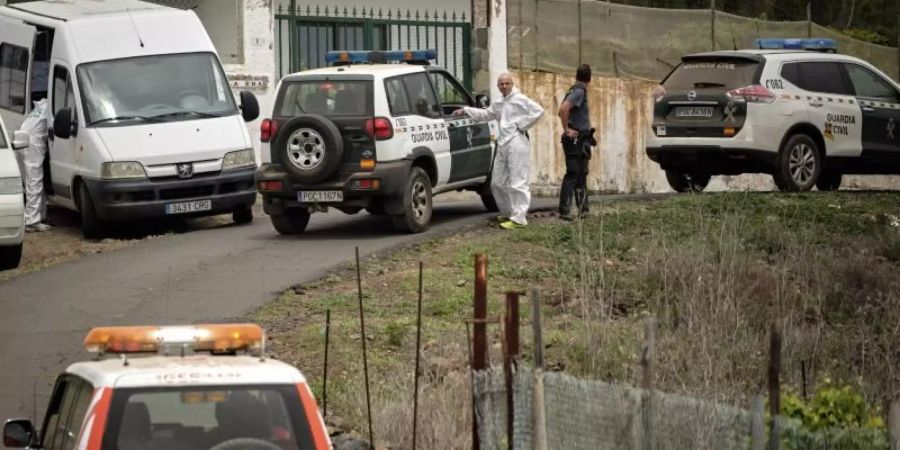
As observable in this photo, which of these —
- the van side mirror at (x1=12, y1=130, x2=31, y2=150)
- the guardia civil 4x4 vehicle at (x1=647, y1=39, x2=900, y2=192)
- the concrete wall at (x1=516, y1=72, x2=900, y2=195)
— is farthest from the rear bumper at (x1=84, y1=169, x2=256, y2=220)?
the concrete wall at (x1=516, y1=72, x2=900, y2=195)

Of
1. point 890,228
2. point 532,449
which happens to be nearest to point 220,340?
point 532,449

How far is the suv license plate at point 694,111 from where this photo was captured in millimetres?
22125

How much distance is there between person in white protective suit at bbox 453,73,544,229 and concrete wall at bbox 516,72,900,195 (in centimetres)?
895

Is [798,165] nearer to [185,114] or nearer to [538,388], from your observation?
[185,114]

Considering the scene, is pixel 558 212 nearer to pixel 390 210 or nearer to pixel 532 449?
pixel 390 210

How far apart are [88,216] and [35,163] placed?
154cm

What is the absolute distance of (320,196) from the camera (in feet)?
61.5

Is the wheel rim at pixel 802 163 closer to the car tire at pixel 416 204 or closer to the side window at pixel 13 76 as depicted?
the car tire at pixel 416 204

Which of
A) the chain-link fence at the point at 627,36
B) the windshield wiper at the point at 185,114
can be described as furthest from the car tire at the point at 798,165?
the chain-link fence at the point at 627,36

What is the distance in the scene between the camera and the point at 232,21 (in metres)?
26.2

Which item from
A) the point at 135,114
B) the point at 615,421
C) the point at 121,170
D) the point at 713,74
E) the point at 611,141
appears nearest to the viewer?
the point at 615,421

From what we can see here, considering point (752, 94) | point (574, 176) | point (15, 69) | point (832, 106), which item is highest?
point (15, 69)

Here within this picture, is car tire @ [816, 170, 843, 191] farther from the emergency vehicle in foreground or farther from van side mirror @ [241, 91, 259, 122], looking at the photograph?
the emergency vehicle in foreground

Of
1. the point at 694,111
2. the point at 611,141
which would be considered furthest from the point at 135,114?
the point at 611,141
